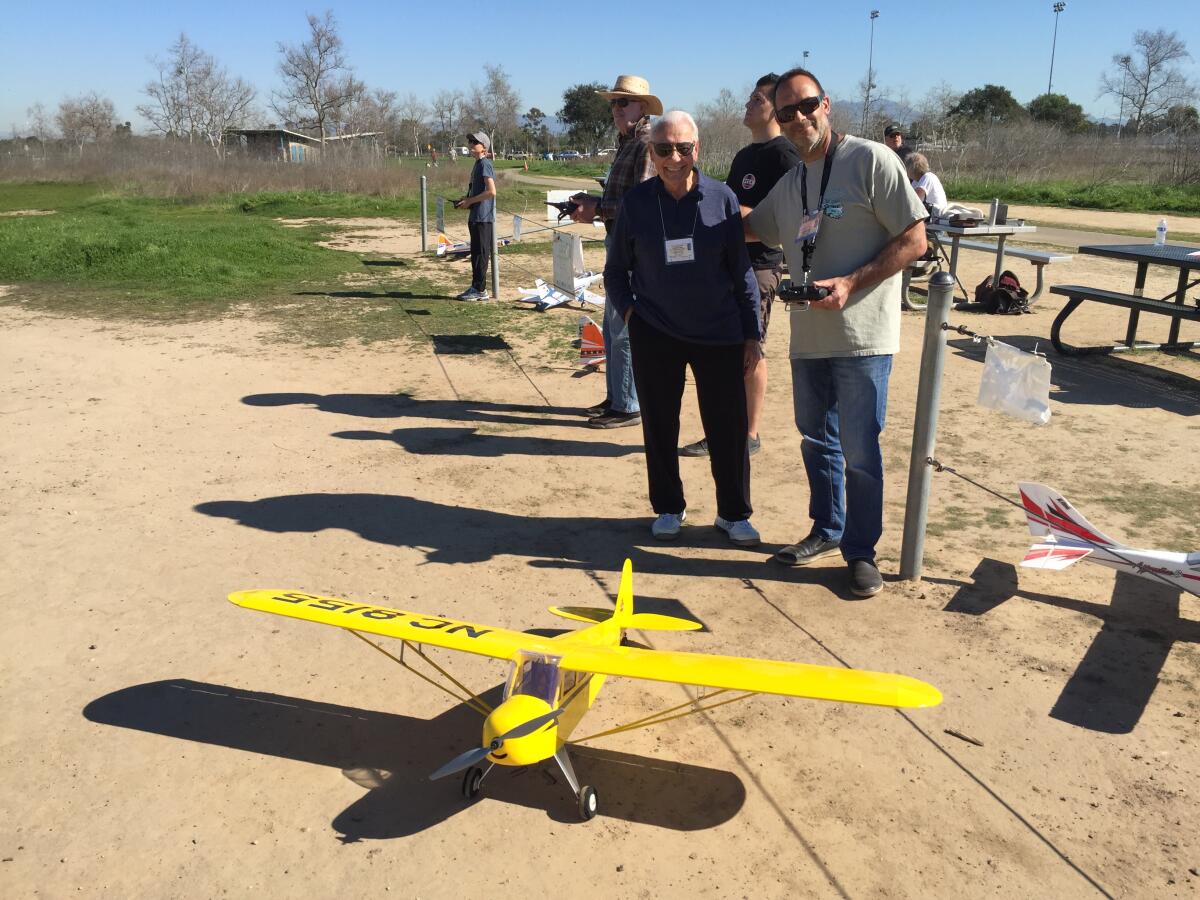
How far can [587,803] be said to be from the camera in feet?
8.90

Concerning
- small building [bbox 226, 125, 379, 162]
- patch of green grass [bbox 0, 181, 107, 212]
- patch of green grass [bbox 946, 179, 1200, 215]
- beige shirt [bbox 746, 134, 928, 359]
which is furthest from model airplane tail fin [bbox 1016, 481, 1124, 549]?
small building [bbox 226, 125, 379, 162]

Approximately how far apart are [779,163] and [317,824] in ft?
12.7

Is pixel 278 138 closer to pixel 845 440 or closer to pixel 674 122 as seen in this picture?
pixel 674 122

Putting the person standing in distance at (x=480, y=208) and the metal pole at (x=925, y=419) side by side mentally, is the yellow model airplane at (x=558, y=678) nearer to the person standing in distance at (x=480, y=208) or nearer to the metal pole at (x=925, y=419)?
the metal pole at (x=925, y=419)

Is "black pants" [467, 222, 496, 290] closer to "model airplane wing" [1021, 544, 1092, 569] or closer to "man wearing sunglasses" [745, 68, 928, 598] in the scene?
"man wearing sunglasses" [745, 68, 928, 598]

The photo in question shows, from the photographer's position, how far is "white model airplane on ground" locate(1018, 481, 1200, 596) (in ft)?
11.9

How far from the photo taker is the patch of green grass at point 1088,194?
25.2 m

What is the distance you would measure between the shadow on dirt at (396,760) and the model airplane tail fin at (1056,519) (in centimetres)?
207

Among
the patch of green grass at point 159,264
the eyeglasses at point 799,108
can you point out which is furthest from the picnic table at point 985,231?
the patch of green grass at point 159,264

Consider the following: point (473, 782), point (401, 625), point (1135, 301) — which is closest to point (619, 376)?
point (401, 625)

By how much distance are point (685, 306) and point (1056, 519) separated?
6.47ft

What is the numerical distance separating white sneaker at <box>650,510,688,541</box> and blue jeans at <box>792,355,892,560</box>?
0.73 m

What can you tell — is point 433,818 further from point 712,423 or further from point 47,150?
point 47,150

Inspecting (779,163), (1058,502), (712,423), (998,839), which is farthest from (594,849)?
(779,163)
